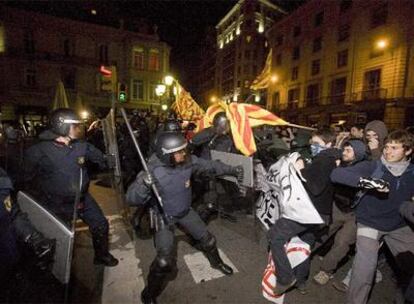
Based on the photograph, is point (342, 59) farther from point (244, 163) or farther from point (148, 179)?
point (148, 179)

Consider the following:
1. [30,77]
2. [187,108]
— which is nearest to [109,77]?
[187,108]

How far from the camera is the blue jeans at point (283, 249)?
3.13 metres

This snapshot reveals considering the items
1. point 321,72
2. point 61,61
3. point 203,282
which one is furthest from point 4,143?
point 321,72

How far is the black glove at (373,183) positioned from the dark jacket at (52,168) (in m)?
Answer: 3.40

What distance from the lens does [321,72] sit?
30547mm

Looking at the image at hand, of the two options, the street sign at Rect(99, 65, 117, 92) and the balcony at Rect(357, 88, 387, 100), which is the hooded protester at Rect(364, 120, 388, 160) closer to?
the street sign at Rect(99, 65, 117, 92)

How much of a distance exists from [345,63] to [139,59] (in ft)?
78.2

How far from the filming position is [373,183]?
2.63 meters

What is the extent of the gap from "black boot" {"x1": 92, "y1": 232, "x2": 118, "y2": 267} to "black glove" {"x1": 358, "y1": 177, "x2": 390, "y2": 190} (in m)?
3.35

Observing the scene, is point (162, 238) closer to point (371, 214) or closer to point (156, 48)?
point (371, 214)

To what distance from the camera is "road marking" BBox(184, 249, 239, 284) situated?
141 inches

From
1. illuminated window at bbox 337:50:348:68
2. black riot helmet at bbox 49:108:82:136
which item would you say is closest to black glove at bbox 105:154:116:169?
black riot helmet at bbox 49:108:82:136

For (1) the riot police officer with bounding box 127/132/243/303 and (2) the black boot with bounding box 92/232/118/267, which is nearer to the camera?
(1) the riot police officer with bounding box 127/132/243/303

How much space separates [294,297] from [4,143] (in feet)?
30.8
